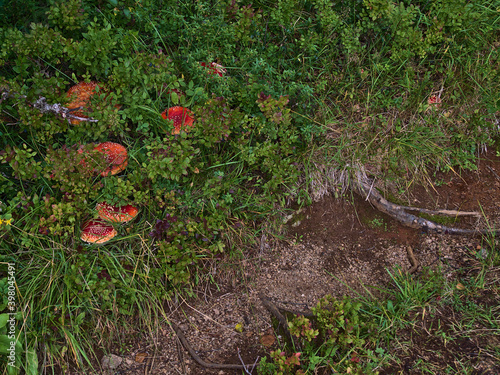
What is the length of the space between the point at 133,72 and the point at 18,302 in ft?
5.97

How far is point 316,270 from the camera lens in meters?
3.12

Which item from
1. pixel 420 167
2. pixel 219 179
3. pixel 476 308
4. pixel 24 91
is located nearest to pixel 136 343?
pixel 219 179

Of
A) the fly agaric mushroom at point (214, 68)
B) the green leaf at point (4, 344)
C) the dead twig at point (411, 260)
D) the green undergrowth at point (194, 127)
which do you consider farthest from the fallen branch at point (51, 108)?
the dead twig at point (411, 260)

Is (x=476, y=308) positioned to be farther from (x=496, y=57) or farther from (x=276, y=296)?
(x=496, y=57)

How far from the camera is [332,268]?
312 cm

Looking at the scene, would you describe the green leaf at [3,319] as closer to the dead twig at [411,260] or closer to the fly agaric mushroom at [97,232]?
the fly agaric mushroom at [97,232]

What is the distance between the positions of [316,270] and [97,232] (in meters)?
1.70

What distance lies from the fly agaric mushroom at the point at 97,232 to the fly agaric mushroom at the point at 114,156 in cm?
37

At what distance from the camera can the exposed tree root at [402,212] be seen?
10.6 feet

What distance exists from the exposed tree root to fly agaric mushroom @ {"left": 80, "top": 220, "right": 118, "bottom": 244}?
2065 mm

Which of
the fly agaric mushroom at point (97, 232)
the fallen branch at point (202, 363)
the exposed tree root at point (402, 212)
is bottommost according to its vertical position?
the fallen branch at point (202, 363)

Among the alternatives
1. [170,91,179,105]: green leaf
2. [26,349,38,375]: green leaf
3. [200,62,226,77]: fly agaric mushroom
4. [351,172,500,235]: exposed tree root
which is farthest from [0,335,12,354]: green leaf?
[351,172,500,235]: exposed tree root

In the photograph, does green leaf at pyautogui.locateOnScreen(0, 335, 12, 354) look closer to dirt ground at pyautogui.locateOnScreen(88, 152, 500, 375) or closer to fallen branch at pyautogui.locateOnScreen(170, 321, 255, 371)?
dirt ground at pyautogui.locateOnScreen(88, 152, 500, 375)

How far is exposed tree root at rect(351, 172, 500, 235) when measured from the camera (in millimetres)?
3242
